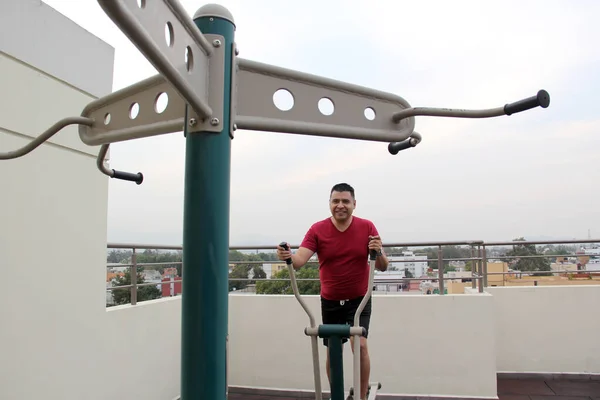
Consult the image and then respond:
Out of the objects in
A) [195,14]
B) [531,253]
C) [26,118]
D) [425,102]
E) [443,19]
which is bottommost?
[531,253]

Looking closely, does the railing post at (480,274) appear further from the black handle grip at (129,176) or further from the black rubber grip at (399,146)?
the black handle grip at (129,176)

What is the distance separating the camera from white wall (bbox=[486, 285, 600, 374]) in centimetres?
379

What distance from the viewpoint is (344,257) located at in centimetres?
229

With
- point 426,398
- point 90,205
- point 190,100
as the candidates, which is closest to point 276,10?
point 90,205

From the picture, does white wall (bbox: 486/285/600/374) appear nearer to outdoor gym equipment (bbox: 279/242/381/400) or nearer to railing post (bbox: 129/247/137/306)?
outdoor gym equipment (bbox: 279/242/381/400)

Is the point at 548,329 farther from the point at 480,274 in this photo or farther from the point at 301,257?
the point at 301,257

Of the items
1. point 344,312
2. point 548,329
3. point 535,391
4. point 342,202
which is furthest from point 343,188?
point 548,329

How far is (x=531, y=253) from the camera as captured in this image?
13.4 ft

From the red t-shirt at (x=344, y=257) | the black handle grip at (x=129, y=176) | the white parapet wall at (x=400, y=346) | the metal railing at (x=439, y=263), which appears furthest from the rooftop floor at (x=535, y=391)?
the black handle grip at (x=129, y=176)

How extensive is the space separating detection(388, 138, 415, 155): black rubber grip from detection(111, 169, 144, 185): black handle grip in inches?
36.7

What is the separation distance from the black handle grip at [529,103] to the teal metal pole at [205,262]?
64cm

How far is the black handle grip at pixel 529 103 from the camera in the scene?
2.89 ft

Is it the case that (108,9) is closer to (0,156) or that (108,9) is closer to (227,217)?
(227,217)

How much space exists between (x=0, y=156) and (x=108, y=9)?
3.08 ft
